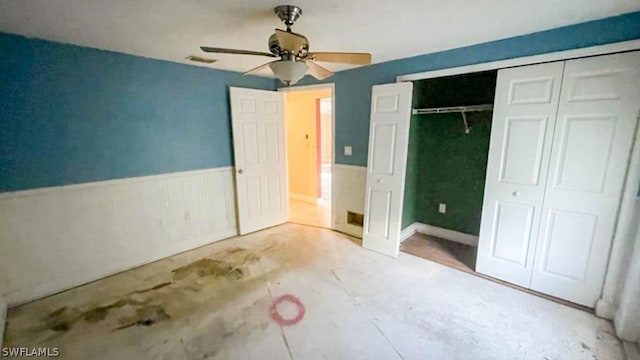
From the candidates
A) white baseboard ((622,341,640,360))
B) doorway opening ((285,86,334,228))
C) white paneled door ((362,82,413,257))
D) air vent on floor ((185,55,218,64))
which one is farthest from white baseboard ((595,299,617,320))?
air vent on floor ((185,55,218,64))

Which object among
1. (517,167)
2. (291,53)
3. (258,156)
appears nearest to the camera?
(291,53)

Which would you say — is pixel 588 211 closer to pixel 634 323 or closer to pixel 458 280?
pixel 634 323

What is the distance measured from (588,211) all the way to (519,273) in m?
0.79

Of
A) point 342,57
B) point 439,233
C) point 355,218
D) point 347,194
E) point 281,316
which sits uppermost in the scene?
point 342,57

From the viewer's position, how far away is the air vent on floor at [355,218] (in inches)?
148

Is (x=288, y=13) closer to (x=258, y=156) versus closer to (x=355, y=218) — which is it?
(x=258, y=156)

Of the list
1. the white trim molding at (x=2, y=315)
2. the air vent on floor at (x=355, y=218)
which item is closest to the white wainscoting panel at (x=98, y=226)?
the white trim molding at (x=2, y=315)

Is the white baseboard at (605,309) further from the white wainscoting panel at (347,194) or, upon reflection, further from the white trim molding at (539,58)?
the white wainscoting panel at (347,194)

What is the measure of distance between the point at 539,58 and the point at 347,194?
243cm

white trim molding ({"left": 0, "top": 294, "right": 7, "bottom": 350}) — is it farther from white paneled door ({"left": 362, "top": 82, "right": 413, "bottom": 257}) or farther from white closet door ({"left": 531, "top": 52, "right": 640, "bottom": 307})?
white closet door ({"left": 531, "top": 52, "right": 640, "bottom": 307})

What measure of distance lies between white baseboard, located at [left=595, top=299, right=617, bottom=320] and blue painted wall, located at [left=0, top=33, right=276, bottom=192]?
406cm

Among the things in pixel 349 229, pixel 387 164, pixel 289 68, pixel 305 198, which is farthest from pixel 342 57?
pixel 305 198

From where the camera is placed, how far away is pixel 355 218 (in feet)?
12.5

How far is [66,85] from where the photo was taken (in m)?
2.43
